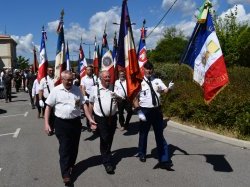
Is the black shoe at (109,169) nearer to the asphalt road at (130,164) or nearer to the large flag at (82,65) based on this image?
the asphalt road at (130,164)

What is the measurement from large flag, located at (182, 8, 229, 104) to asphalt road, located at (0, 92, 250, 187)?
1267 mm

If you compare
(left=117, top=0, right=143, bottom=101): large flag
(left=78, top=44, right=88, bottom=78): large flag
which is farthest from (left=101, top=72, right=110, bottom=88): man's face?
(left=78, top=44, right=88, bottom=78): large flag

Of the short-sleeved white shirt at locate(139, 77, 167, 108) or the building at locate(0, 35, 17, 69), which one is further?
the building at locate(0, 35, 17, 69)

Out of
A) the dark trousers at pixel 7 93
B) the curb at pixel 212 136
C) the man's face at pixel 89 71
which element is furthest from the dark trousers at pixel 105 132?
the dark trousers at pixel 7 93

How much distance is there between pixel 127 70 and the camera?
7.85 metres

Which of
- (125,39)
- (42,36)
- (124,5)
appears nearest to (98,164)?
(125,39)

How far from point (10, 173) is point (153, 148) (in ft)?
10.2

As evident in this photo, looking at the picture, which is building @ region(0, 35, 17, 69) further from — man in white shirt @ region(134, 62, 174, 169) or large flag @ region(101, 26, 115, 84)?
man in white shirt @ region(134, 62, 174, 169)

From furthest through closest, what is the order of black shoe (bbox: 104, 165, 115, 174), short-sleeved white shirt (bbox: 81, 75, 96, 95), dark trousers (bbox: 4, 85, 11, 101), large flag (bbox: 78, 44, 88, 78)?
dark trousers (bbox: 4, 85, 11, 101), large flag (bbox: 78, 44, 88, 78), short-sleeved white shirt (bbox: 81, 75, 96, 95), black shoe (bbox: 104, 165, 115, 174)

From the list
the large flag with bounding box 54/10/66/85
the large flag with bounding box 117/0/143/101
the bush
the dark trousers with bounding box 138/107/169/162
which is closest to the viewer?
the dark trousers with bounding box 138/107/169/162

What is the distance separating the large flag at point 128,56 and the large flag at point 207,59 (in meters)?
0.90

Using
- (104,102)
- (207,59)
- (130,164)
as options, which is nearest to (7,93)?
(130,164)

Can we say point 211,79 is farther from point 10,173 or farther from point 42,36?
point 42,36

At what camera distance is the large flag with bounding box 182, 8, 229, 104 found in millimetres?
7039
